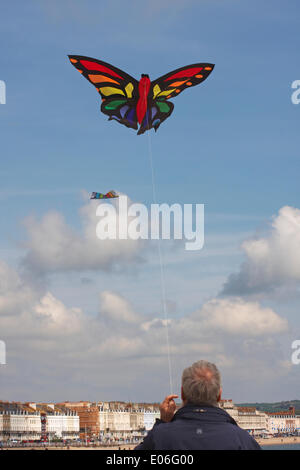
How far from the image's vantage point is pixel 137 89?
632 inches

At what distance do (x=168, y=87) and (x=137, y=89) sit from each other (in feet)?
2.04

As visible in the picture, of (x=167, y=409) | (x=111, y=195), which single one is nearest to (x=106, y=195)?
(x=111, y=195)

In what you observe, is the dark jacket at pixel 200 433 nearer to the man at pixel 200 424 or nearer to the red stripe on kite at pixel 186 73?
the man at pixel 200 424

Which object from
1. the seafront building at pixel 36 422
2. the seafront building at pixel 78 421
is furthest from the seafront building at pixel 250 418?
the seafront building at pixel 36 422

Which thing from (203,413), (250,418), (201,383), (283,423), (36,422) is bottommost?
(203,413)

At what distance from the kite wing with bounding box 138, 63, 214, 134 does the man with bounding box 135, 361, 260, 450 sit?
39.9ft

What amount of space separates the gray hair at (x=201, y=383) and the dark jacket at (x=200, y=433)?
0.05 metres

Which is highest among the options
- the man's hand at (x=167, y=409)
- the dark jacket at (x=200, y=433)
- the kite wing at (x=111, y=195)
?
the kite wing at (x=111, y=195)

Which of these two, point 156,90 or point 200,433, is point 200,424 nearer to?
point 200,433

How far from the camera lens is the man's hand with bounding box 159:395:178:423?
4.59 metres

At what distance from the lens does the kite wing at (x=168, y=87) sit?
15.9 metres

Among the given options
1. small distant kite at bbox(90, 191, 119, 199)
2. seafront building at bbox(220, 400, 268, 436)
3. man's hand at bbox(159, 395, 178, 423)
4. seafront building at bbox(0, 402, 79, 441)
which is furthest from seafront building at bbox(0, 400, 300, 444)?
man's hand at bbox(159, 395, 178, 423)

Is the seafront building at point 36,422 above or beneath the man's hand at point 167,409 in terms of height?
above
